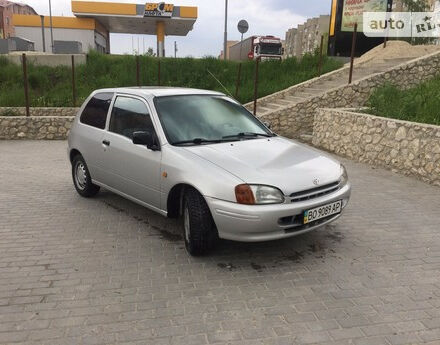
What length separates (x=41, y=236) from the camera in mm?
4523

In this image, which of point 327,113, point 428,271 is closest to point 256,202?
point 428,271

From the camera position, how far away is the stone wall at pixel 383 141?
23.0 ft

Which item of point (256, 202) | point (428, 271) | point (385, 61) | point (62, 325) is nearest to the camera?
point (62, 325)

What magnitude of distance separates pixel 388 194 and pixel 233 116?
305 centimetres

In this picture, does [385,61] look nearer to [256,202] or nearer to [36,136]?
[36,136]

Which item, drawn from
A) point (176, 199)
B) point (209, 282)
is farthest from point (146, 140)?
point (209, 282)

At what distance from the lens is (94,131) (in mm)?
5410

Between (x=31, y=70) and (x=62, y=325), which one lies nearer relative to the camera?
(x=62, y=325)

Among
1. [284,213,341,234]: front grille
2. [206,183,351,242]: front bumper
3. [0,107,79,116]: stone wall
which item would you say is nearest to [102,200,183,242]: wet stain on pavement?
[206,183,351,242]: front bumper

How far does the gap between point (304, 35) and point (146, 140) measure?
208 feet

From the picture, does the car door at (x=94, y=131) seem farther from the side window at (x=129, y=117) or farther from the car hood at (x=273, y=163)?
the car hood at (x=273, y=163)

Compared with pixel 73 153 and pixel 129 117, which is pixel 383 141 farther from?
pixel 73 153

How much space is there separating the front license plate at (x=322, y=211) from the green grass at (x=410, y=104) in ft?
15.4

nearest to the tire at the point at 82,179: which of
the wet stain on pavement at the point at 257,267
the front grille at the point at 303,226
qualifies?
the wet stain on pavement at the point at 257,267
